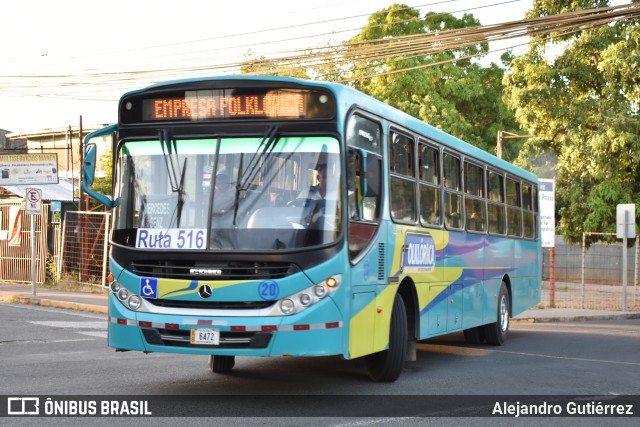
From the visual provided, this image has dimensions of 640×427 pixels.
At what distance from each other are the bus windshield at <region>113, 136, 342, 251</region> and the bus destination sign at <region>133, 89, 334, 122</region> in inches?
9.1

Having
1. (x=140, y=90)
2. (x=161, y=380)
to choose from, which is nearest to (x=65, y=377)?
(x=161, y=380)

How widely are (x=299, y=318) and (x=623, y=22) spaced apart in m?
25.7

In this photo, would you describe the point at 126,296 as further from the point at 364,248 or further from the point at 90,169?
the point at 364,248

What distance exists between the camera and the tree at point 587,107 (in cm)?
3045

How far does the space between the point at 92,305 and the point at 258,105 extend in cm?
1397

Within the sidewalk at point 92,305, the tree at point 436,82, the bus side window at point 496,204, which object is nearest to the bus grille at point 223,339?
the bus side window at point 496,204

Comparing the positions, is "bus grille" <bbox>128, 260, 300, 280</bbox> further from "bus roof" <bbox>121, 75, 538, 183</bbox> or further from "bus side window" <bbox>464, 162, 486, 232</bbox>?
"bus side window" <bbox>464, 162, 486, 232</bbox>

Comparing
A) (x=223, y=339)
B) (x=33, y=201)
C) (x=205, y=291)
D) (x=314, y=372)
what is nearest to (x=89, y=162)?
(x=205, y=291)

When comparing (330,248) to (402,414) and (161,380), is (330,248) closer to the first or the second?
(402,414)

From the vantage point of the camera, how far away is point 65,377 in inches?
442

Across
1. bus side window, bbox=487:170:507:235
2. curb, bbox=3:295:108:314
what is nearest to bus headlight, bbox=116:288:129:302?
bus side window, bbox=487:170:507:235

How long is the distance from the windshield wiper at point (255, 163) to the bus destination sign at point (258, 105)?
20 centimetres

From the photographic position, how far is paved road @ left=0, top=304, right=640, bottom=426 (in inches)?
411

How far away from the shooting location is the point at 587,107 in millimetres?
32000
